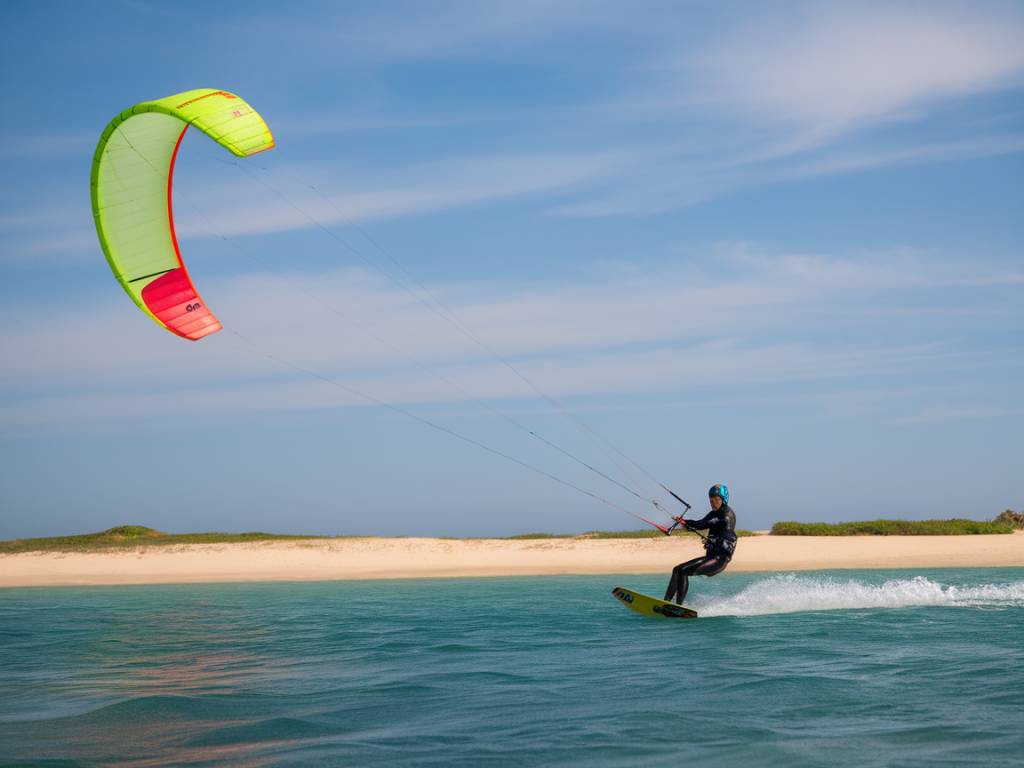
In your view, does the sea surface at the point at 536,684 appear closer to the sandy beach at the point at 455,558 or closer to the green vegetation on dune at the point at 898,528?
the sandy beach at the point at 455,558

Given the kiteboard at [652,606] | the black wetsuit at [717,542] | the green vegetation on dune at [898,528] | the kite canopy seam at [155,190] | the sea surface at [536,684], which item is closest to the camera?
the sea surface at [536,684]

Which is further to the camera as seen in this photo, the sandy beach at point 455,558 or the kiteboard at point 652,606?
the sandy beach at point 455,558

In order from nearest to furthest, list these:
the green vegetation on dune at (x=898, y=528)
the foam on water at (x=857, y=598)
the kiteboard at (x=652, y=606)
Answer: the kiteboard at (x=652, y=606) < the foam on water at (x=857, y=598) < the green vegetation on dune at (x=898, y=528)

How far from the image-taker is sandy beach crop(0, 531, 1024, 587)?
28.8 m

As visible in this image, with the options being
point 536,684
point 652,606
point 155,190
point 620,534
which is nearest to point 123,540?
point 620,534

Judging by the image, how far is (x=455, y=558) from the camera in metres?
32.2

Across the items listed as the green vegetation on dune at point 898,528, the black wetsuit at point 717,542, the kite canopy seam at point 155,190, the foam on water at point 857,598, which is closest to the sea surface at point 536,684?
the foam on water at point 857,598

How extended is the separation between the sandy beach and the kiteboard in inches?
466

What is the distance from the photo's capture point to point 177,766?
7.01 m

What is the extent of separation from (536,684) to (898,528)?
27.2m

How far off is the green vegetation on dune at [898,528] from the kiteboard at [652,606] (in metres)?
18.4

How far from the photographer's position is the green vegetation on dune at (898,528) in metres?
33.2

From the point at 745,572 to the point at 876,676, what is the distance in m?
17.4

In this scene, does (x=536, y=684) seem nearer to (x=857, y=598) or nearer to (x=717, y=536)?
(x=717, y=536)
